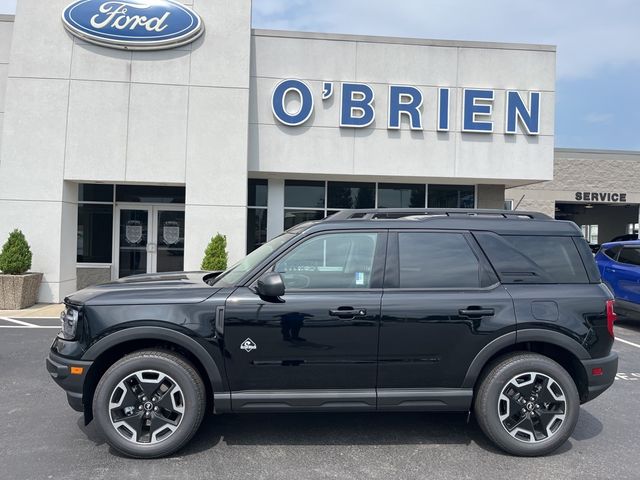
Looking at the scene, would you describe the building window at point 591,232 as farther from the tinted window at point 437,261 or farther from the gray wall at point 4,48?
the gray wall at point 4,48

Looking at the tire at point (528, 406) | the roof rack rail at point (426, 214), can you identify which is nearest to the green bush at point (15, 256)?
the roof rack rail at point (426, 214)

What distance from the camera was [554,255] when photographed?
3.95 metres

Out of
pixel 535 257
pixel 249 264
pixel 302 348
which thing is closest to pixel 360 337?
pixel 302 348

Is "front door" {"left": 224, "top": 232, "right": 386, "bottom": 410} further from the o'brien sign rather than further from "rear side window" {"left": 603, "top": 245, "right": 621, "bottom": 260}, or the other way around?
the o'brien sign

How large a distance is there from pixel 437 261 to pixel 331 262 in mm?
863

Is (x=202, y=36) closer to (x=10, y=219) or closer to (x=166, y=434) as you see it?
(x=10, y=219)

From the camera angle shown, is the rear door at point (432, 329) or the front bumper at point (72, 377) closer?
the front bumper at point (72, 377)

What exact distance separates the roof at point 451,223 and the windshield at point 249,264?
171mm

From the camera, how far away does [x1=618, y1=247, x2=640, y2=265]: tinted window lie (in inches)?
355

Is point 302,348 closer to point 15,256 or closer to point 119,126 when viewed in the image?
point 15,256

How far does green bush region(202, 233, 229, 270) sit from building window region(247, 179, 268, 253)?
1.99 metres

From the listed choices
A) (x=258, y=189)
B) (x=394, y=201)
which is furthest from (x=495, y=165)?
(x=258, y=189)

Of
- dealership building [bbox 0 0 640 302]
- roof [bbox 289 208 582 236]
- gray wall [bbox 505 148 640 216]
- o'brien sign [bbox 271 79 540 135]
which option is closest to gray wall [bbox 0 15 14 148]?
dealership building [bbox 0 0 640 302]

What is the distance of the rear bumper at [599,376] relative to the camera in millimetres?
3754
